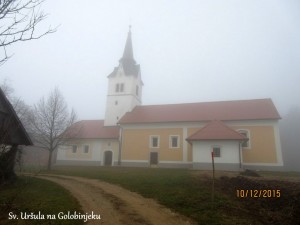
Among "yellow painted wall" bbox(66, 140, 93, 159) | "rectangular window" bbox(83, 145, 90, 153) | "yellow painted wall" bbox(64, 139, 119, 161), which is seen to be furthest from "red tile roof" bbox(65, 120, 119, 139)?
"rectangular window" bbox(83, 145, 90, 153)

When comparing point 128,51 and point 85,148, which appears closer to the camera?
point 85,148

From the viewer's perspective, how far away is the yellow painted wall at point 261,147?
30.2m

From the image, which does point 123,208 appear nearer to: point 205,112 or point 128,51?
point 205,112

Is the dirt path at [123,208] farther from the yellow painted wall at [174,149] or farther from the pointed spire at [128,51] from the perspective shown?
the pointed spire at [128,51]

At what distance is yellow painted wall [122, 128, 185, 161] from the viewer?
34500 mm

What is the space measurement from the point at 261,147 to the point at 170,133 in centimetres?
1150

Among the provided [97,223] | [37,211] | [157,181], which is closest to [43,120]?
[157,181]

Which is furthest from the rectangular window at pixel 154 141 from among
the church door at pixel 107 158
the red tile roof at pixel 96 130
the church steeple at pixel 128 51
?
the church steeple at pixel 128 51

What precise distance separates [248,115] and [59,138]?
23195mm

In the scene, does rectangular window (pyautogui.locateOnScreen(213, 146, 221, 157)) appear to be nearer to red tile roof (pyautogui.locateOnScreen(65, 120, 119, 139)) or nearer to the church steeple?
red tile roof (pyautogui.locateOnScreen(65, 120, 119, 139))

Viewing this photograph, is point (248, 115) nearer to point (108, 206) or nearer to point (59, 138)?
→ point (59, 138)

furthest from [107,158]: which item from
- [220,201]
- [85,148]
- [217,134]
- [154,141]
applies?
[220,201]

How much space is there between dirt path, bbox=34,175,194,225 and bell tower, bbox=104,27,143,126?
2848 cm

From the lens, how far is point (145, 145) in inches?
1415
